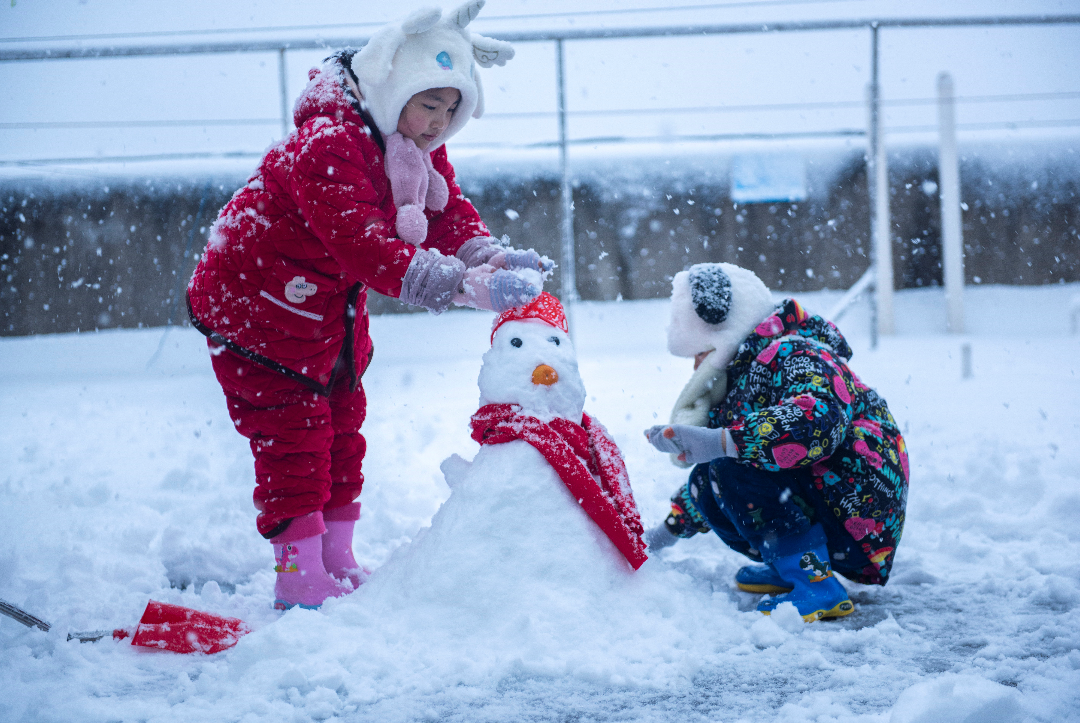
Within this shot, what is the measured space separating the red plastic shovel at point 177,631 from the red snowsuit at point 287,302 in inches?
8.2

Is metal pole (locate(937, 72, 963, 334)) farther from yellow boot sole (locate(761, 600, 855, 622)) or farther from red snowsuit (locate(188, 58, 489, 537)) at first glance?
red snowsuit (locate(188, 58, 489, 537))

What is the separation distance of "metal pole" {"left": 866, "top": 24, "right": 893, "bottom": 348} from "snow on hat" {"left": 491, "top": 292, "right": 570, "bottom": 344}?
281cm

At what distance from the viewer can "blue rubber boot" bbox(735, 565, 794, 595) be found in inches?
60.7

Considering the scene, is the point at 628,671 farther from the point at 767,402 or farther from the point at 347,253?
the point at 347,253

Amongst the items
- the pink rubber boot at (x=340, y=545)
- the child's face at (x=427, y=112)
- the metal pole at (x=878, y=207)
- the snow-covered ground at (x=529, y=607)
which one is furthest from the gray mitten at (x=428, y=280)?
the metal pole at (x=878, y=207)

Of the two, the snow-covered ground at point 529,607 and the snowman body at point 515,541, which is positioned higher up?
the snowman body at point 515,541

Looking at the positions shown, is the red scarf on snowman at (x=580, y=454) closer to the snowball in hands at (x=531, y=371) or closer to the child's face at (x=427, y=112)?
the snowball in hands at (x=531, y=371)

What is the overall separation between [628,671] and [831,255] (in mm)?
3607

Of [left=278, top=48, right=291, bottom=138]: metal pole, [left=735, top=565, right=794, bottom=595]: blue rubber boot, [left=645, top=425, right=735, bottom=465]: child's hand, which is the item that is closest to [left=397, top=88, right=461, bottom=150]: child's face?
[left=645, top=425, right=735, bottom=465]: child's hand

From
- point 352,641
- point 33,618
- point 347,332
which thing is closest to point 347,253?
point 347,332

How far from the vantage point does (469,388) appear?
3.58 m

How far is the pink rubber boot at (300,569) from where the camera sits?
149cm

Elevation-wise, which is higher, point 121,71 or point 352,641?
point 121,71

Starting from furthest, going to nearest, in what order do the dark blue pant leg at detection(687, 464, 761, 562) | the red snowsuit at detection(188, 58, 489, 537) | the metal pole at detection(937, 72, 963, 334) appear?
the metal pole at detection(937, 72, 963, 334)
the dark blue pant leg at detection(687, 464, 761, 562)
the red snowsuit at detection(188, 58, 489, 537)
